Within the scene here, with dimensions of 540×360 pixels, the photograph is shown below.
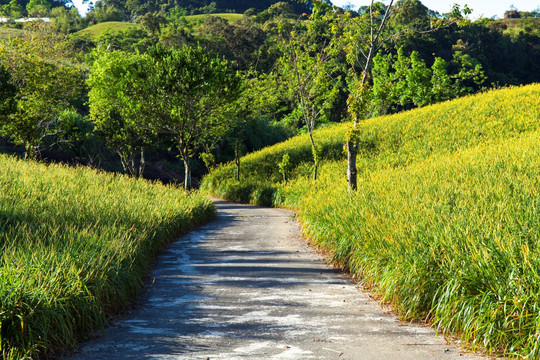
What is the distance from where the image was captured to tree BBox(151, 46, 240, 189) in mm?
20391

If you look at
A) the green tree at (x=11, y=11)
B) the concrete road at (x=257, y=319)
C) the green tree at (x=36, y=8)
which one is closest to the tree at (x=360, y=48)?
the concrete road at (x=257, y=319)

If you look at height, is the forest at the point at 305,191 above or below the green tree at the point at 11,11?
below

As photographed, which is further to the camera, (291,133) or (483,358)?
(291,133)

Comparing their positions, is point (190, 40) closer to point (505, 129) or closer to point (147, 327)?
point (505, 129)

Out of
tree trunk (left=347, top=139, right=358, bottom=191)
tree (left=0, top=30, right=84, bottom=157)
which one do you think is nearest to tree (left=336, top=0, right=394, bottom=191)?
tree trunk (left=347, top=139, right=358, bottom=191)

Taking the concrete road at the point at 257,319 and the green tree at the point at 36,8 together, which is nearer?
the concrete road at the point at 257,319

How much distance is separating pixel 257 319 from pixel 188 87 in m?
15.8

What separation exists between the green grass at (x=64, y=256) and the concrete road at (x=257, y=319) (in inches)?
13.7

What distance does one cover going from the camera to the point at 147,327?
6004mm

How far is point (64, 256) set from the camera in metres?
6.34

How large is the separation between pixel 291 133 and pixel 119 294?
39.8 meters

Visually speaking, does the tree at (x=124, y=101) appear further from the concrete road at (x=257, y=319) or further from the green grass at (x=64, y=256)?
→ the concrete road at (x=257, y=319)

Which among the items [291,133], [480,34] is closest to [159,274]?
[291,133]

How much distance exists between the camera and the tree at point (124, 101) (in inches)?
842
